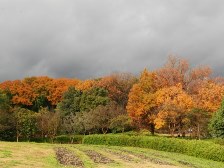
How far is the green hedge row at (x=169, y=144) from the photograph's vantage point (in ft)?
131

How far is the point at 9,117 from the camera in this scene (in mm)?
→ 72625

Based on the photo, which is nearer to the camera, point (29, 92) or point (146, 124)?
point (146, 124)

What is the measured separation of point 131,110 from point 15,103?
50.9 metres

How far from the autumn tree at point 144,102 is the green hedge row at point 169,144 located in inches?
338

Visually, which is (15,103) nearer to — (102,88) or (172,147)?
(102,88)

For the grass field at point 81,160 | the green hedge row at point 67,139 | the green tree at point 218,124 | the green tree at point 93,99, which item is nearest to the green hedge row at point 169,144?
the grass field at point 81,160

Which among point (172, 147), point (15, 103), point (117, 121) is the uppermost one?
point (15, 103)

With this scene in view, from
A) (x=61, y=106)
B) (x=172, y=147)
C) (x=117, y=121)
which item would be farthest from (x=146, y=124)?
(x=61, y=106)

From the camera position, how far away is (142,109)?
222 ft

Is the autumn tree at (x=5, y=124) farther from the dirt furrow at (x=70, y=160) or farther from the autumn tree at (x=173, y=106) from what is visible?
the dirt furrow at (x=70, y=160)

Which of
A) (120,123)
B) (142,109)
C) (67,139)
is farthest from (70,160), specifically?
(67,139)

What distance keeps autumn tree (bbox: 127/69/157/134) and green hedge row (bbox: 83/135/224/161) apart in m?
8.58

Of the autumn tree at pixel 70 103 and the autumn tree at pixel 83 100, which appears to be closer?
the autumn tree at pixel 83 100

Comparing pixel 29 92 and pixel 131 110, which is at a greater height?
pixel 29 92
